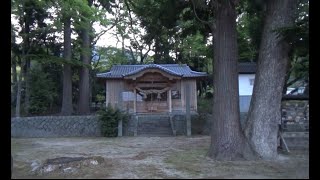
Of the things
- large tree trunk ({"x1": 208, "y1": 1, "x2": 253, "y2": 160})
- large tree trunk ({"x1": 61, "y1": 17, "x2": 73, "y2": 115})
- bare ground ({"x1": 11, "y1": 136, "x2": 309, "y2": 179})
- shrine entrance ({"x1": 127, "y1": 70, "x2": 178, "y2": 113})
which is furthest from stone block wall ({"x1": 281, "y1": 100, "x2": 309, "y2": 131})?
large tree trunk ({"x1": 61, "y1": 17, "x2": 73, "y2": 115})

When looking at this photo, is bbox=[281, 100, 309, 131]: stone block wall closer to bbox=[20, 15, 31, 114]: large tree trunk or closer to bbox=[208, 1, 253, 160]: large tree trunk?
bbox=[208, 1, 253, 160]: large tree trunk

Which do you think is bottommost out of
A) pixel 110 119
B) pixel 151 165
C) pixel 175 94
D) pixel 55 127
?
pixel 151 165

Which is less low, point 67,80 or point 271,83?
point 67,80

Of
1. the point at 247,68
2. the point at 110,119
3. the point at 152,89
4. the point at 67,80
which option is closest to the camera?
the point at 110,119

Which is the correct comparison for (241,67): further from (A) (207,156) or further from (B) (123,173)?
(B) (123,173)

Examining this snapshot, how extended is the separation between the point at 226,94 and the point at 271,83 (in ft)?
4.28

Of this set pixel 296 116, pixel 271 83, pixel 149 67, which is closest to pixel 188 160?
pixel 271 83

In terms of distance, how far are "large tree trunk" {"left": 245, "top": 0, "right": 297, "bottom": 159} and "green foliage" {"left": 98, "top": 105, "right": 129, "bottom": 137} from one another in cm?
865

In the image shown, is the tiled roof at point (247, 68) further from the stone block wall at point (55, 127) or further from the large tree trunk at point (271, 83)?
the large tree trunk at point (271, 83)

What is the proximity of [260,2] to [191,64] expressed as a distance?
22411 millimetres

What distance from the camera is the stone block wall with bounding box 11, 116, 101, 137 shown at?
19250 mm

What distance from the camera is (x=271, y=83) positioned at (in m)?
11.3

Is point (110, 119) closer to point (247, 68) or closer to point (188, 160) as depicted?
point (188, 160)

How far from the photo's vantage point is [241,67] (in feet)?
115
